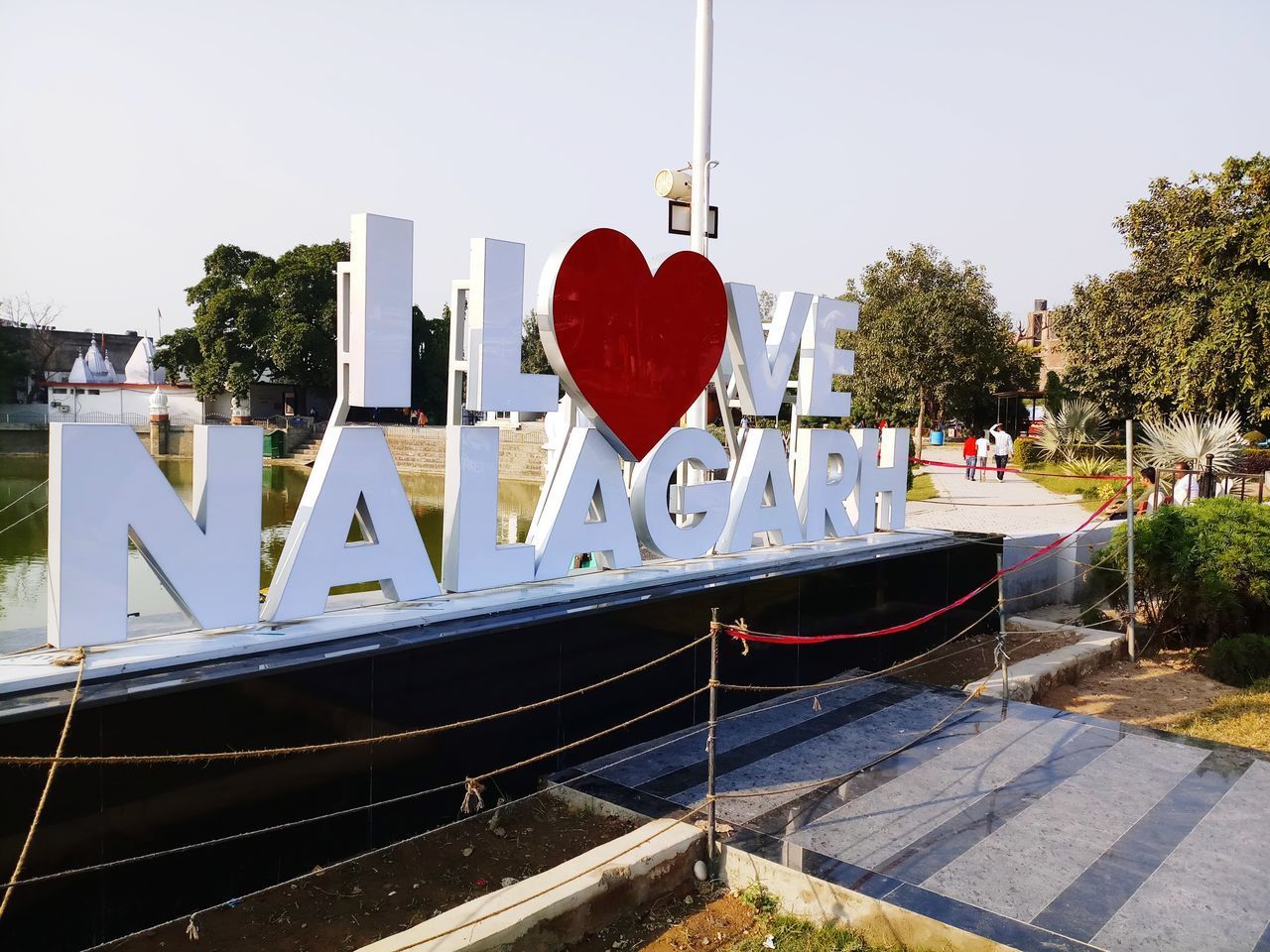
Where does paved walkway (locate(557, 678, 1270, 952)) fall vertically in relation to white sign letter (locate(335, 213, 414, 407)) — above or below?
below

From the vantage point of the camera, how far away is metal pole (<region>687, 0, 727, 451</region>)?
8.96 m

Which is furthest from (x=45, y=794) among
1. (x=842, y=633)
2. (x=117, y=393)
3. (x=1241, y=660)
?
(x=117, y=393)

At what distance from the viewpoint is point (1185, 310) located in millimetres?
21938

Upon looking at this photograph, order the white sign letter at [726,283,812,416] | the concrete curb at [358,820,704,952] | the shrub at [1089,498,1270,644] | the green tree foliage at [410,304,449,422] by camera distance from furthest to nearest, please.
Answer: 1. the green tree foliage at [410,304,449,422]
2. the shrub at [1089,498,1270,644]
3. the white sign letter at [726,283,812,416]
4. the concrete curb at [358,820,704,952]

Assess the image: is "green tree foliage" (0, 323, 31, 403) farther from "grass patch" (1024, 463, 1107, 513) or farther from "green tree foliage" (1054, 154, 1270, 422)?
"green tree foliage" (1054, 154, 1270, 422)

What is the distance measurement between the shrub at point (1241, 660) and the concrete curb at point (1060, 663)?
3.13 ft

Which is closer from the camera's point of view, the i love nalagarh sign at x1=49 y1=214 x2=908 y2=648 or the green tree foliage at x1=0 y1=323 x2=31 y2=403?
the i love nalagarh sign at x1=49 y1=214 x2=908 y2=648

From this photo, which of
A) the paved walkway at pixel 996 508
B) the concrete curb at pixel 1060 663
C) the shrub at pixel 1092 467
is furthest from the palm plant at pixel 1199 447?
the shrub at pixel 1092 467

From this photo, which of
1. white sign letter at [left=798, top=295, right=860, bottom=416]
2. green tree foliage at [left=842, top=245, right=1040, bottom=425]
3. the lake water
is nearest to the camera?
the lake water

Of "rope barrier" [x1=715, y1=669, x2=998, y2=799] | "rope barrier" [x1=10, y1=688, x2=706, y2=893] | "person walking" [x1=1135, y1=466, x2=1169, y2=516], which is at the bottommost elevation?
"rope barrier" [x1=715, y1=669, x2=998, y2=799]

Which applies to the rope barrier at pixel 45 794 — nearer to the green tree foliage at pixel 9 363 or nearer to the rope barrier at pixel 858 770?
the rope barrier at pixel 858 770

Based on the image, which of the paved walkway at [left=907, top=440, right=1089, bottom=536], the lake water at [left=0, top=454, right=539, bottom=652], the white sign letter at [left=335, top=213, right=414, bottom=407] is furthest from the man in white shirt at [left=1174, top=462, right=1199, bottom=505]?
the white sign letter at [left=335, top=213, right=414, bottom=407]

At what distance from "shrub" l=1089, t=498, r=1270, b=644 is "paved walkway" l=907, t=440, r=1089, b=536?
124 inches

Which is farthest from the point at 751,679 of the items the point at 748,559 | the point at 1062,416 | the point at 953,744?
the point at 1062,416
